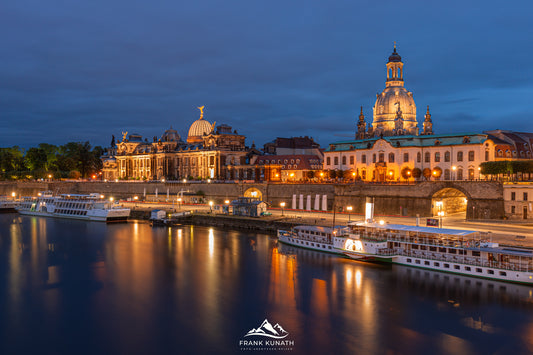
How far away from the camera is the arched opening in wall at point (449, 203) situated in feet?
212

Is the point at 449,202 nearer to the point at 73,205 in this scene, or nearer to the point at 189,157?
the point at 73,205

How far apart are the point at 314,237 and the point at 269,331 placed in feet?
77.0

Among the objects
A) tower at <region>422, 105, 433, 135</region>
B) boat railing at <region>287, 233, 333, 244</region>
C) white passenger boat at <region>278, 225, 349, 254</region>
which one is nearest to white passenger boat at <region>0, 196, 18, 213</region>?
white passenger boat at <region>278, 225, 349, 254</region>

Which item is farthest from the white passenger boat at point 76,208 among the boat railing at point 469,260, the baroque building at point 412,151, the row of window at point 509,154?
the row of window at point 509,154

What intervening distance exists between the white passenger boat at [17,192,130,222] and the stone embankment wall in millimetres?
22683

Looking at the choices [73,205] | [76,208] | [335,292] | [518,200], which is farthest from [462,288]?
[73,205]

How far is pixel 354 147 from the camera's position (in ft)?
286

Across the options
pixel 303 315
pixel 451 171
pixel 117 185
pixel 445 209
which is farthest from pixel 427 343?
pixel 117 185

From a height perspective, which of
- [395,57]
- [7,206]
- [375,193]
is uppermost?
[395,57]

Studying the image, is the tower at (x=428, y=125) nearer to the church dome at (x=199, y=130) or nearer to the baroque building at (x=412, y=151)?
the baroque building at (x=412, y=151)

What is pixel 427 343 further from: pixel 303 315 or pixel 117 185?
pixel 117 185

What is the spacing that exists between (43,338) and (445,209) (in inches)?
2242

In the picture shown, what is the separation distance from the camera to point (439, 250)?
40.3 m

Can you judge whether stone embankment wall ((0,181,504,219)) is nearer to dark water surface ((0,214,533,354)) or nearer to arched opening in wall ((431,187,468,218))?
arched opening in wall ((431,187,468,218))
